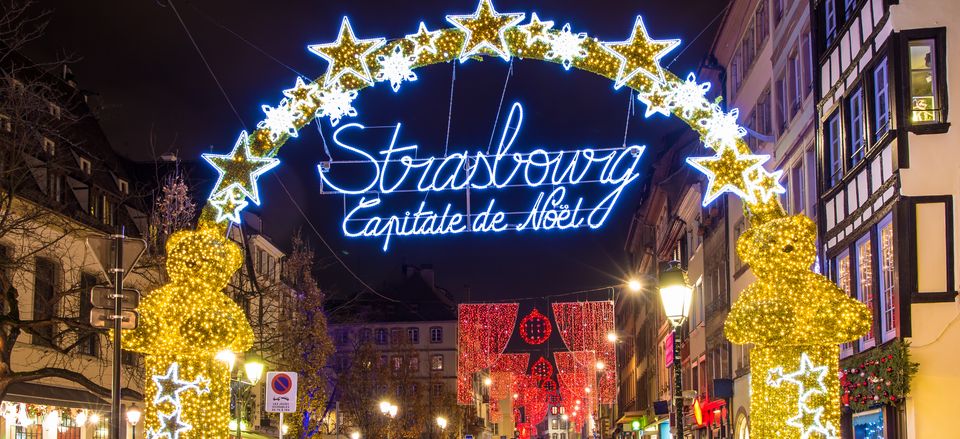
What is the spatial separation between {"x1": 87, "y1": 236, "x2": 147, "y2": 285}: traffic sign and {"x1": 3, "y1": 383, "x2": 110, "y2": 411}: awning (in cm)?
1289

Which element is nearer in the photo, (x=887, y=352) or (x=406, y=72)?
(x=406, y=72)

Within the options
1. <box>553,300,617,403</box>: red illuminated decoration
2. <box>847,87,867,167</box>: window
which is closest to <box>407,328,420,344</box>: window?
<box>553,300,617,403</box>: red illuminated decoration

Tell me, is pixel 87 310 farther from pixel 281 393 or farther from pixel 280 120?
pixel 280 120

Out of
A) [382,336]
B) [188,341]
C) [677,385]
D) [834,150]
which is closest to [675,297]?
[677,385]

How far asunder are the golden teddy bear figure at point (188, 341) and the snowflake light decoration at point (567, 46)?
4843 millimetres

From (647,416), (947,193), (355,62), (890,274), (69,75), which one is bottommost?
(647,416)

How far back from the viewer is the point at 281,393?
842 inches

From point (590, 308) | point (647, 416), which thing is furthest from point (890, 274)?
point (647, 416)

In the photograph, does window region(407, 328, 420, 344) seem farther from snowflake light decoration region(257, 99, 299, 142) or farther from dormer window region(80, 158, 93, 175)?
snowflake light decoration region(257, 99, 299, 142)

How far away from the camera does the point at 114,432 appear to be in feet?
47.2

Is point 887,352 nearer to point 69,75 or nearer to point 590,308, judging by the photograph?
point 69,75

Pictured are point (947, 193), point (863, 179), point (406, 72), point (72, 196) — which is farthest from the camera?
point (72, 196)

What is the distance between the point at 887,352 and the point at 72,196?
22.6 m

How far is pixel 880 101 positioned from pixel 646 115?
7.82 meters
